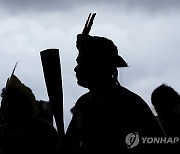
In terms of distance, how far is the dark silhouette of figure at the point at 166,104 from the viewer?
565cm

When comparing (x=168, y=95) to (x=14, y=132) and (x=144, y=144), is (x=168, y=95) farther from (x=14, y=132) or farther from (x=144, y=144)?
(x=144, y=144)

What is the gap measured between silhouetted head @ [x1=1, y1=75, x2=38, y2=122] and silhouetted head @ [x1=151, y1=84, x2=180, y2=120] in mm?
1278

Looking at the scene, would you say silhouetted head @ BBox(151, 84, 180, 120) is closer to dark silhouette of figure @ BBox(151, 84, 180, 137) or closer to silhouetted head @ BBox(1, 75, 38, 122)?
dark silhouette of figure @ BBox(151, 84, 180, 137)

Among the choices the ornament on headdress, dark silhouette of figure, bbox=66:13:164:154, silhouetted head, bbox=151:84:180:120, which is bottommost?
dark silhouette of figure, bbox=66:13:164:154

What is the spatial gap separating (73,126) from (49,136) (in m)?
1.04

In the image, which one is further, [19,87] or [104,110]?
[19,87]

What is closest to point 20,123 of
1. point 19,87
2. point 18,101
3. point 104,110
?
point 18,101

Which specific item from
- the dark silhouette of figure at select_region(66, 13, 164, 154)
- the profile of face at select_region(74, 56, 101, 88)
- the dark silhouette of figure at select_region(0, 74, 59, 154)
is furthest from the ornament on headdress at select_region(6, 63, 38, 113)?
the profile of face at select_region(74, 56, 101, 88)

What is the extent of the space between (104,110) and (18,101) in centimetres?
168

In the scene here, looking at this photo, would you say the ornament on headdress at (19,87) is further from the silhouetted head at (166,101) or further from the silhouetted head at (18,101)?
the silhouetted head at (166,101)

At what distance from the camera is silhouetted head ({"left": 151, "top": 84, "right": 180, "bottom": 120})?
575 centimetres

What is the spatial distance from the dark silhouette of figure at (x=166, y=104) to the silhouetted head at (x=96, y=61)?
1369 millimetres

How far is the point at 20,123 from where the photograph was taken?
18.4ft

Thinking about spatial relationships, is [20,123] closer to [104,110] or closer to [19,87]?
[19,87]
